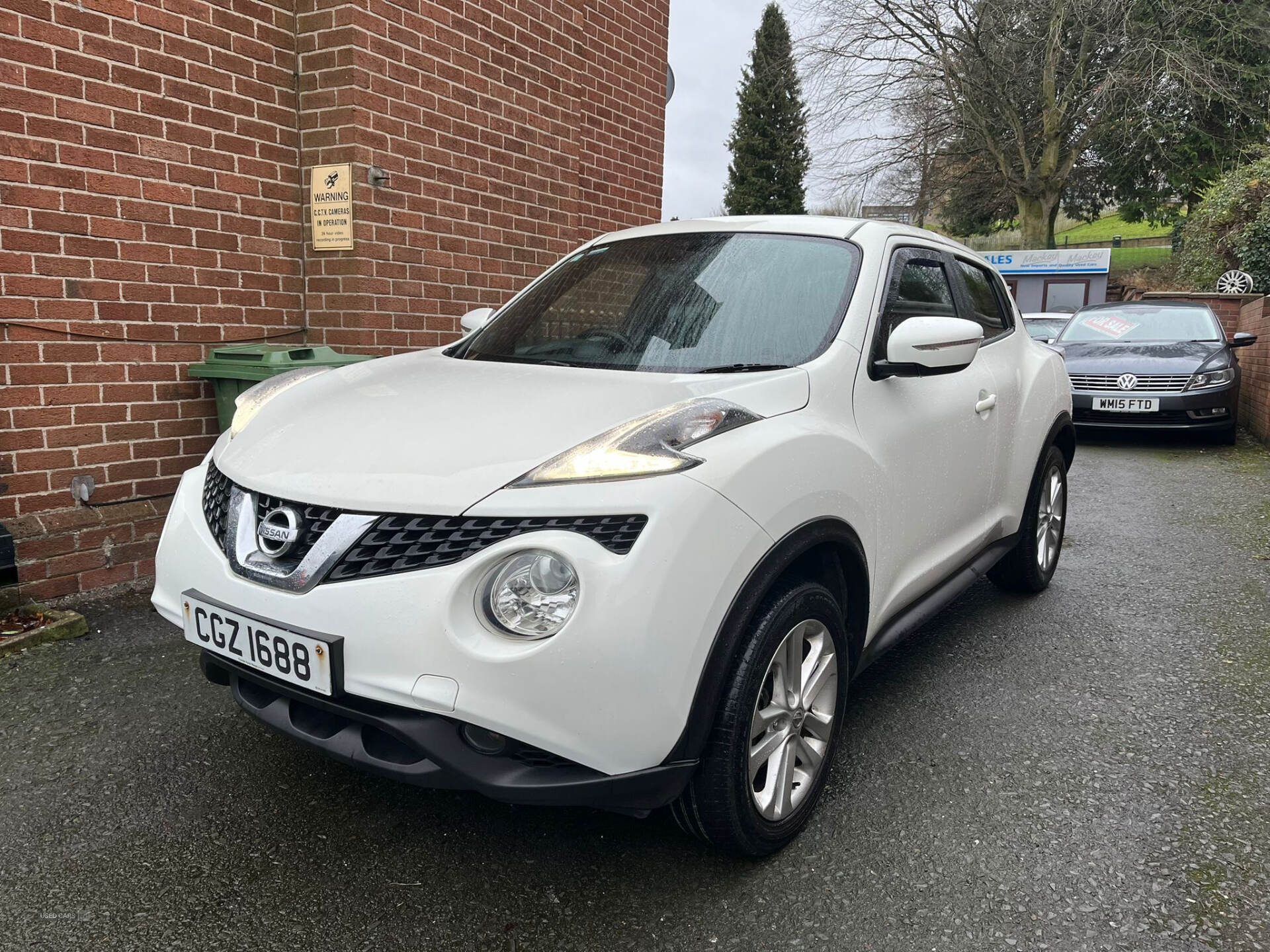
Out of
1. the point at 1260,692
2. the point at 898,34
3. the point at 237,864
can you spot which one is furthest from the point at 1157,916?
the point at 898,34

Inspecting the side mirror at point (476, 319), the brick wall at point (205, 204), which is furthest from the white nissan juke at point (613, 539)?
the brick wall at point (205, 204)

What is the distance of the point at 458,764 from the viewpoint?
1922 millimetres

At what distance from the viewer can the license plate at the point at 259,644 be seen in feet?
6.65

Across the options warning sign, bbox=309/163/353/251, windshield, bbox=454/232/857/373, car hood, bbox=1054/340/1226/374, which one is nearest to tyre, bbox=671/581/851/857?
windshield, bbox=454/232/857/373

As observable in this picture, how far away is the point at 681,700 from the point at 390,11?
4.55 metres

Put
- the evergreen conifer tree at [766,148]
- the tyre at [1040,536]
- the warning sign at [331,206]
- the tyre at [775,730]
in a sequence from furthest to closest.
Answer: the evergreen conifer tree at [766,148] < the warning sign at [331,206] < the tyre at [1040,536] < the tyre at [775,730]

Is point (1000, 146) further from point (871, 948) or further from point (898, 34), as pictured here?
point (871, 948)

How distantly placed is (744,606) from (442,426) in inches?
33.0

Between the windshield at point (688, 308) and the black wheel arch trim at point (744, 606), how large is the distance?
52 centimetres

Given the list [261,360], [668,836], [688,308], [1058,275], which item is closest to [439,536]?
[668,836]

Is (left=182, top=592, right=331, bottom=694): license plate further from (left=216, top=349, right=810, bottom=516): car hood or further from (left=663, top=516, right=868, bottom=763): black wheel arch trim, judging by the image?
(left=663, top=516, right=868, bottom=763): black wheel arch trim

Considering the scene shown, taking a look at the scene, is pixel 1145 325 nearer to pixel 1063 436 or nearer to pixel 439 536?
pixel 1063 436

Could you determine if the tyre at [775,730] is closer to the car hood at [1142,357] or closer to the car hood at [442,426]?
the car hood at [442,426]

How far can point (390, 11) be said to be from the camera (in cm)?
513
